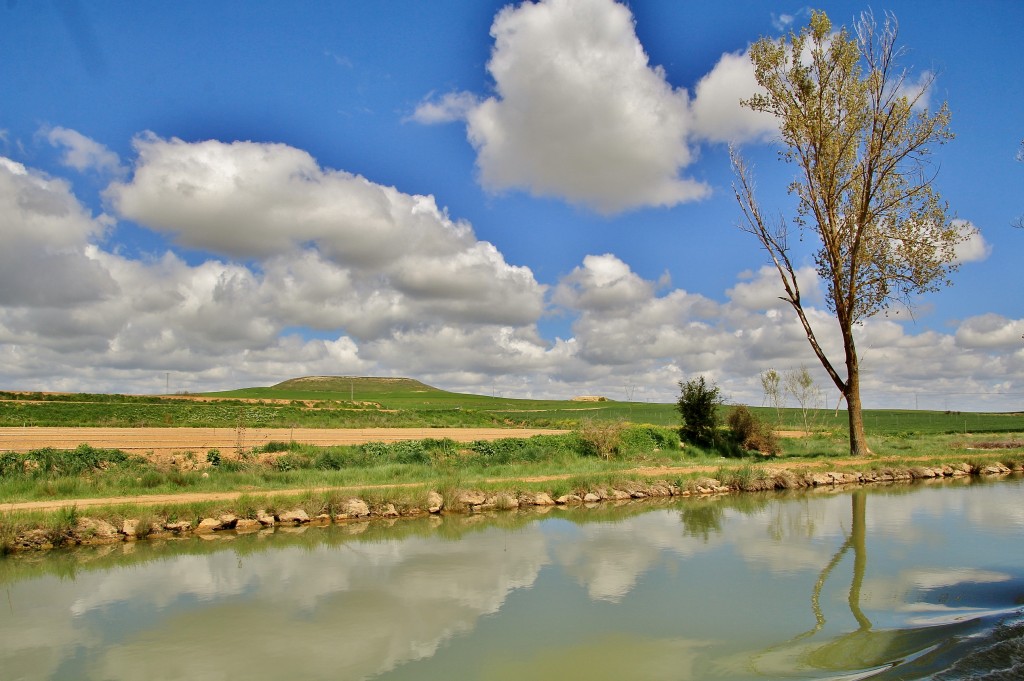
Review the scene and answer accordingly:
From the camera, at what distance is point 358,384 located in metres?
184

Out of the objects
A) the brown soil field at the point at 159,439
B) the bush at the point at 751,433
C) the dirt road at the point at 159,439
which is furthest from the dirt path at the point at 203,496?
the brown soil field at the point at 159,439

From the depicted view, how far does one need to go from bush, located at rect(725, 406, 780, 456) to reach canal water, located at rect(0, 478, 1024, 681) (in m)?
18.1

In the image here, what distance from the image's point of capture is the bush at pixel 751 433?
32.7 meters

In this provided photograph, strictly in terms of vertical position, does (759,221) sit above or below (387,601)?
above

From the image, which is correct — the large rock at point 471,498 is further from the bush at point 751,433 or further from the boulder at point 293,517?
the bush at point 751,433

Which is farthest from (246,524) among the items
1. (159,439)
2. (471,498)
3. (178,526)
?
(159,439)

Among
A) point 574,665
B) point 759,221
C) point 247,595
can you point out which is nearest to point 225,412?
point 759,221

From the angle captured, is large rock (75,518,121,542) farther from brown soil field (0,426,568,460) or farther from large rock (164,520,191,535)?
brown soil field (0,426,568,460)

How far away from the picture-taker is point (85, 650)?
24.0 feet

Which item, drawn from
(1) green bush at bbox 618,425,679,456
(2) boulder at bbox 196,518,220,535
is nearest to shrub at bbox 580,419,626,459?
(1) green bush at bbox 618,425,679,456

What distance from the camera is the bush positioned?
32.7 meters

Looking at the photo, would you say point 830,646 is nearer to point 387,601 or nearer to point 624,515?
point 387,601

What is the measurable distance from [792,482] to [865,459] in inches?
231

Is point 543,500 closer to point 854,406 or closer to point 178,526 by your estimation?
point 178,526
